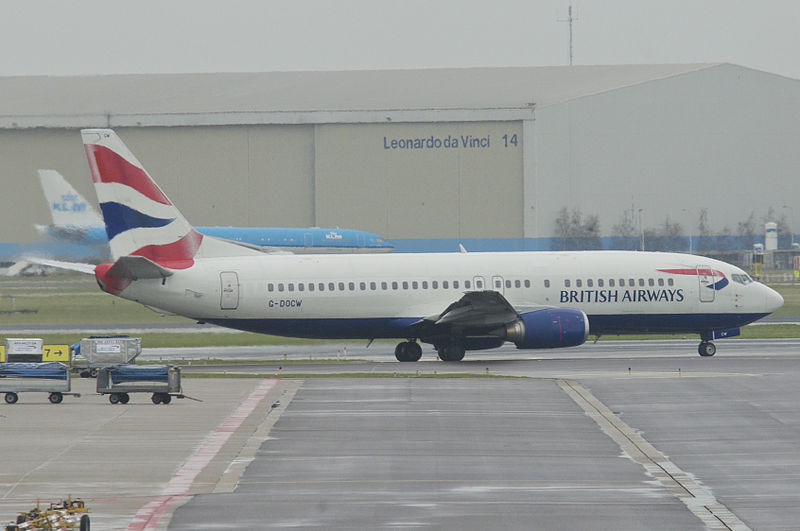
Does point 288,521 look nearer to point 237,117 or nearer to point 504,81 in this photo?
point 237,117

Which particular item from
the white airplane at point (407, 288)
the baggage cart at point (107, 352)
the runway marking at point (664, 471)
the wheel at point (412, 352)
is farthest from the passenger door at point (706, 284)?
the baggage cart at point (107, 352)

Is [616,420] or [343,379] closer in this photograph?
[616,420]

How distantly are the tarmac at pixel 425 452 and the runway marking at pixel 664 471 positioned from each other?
0.07 m

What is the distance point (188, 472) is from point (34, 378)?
1221 cm

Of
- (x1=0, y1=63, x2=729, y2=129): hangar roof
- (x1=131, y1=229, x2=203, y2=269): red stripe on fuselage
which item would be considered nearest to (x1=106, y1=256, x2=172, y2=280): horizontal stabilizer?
(x1=131, y1=229, x2=203, y2=269): red stripe on fuselage

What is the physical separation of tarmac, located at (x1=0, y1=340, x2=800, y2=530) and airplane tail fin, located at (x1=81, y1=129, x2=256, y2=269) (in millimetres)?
6386

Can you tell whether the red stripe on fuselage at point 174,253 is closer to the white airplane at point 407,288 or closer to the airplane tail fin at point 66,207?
the white airplane at point 407,288

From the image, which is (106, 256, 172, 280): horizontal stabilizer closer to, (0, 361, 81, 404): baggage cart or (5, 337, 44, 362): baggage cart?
(5, 337, 44, 362): baggage cart

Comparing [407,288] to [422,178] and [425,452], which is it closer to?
[425,452]

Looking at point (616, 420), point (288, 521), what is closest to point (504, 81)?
point (616, 420)

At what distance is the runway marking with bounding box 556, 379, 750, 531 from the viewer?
18.1 meters

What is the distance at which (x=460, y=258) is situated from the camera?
150 ft

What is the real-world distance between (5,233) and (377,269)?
83.1 metres

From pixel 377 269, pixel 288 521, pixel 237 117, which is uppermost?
pixel 237 117
